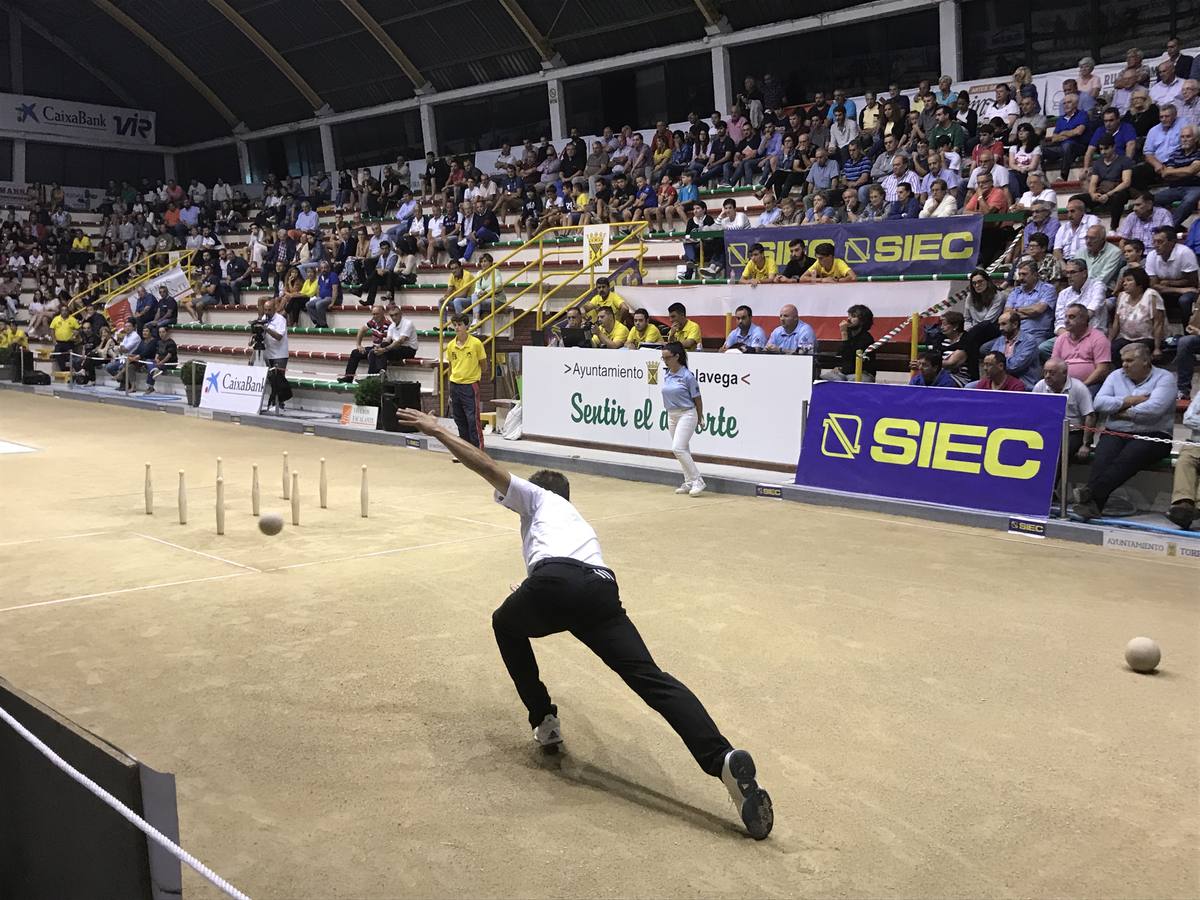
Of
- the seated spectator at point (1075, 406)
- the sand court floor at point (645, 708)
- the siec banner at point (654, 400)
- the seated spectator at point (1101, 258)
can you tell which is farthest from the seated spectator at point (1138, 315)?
the siec banner at point (654, 400)

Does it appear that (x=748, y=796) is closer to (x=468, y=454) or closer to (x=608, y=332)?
(x=468, y=454)

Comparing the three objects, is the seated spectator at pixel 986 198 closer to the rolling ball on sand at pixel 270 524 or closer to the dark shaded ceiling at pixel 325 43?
the dark shaded ceiling at pixel 325 43

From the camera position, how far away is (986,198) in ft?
54.5

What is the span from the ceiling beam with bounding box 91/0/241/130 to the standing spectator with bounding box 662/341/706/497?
33166 mm

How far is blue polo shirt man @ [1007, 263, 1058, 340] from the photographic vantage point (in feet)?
42.9

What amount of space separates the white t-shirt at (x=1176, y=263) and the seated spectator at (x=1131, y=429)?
103 inches

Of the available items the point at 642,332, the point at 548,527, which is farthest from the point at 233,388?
the point at 548,527

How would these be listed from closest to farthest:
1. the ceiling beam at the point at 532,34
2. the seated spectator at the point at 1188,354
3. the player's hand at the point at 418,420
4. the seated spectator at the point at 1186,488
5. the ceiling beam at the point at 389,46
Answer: the player's hand at the point at 418,420, the seated spectator at the point at 1186,488, the seated spectator at the point at 1188,354, the ceiling beam at the point at 532,34, the ceiling beam at the point at 389,46

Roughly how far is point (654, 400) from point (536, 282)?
710 centimetres

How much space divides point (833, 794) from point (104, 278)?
3705 cm

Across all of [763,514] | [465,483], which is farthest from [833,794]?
[465,483]

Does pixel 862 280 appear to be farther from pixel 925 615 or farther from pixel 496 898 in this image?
pixel 496 898

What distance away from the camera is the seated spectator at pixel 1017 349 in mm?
12828

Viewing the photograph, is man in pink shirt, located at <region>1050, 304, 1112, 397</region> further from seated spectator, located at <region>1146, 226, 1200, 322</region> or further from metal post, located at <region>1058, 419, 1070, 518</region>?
seated spectator, located at <region>1146, 226, 1200, 322</region>
